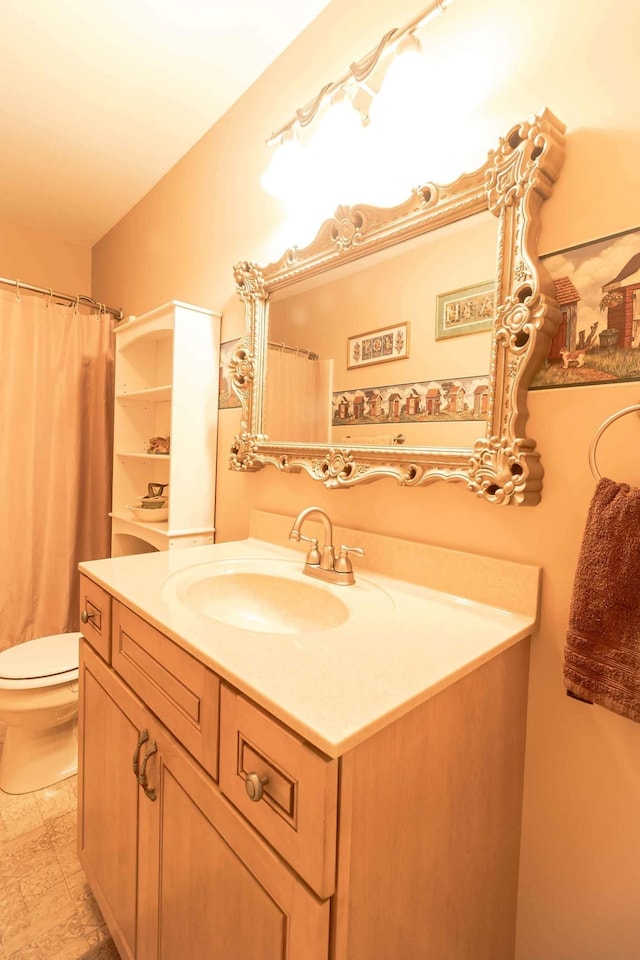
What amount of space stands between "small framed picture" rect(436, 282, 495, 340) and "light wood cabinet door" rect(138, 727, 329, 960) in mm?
957

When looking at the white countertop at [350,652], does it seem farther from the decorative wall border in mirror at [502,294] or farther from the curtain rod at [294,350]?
the curtain rod at [294,350]

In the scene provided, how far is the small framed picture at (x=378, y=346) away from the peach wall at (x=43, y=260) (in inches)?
91.8

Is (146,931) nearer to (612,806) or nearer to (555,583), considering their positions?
(612,806)

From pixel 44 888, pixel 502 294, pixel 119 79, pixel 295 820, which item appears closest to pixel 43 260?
pixel 119 79

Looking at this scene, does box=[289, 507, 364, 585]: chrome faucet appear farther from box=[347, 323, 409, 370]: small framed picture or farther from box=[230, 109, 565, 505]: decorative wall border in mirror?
box=[347, 323, 409, 370]: small framed picture

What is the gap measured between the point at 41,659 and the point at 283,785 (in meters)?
1.41

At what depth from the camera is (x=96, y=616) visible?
1116 millimetres

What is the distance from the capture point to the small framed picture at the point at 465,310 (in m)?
0.93

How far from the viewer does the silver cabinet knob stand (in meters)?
0.60

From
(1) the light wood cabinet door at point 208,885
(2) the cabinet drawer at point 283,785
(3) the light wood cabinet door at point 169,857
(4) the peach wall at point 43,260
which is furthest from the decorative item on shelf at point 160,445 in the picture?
(4) the peach wall at point 43,260

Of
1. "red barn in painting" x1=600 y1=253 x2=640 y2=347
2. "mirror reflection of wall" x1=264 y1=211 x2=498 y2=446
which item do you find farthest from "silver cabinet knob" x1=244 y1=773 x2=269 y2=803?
"red barn in painting" x1=600 y1=253 x2=640 y2=347

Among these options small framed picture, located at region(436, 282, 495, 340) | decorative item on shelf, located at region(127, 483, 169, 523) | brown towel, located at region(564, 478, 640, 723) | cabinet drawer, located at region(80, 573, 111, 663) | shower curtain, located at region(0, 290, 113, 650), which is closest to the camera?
brown towel, located at region(564, 478, 640, 723)

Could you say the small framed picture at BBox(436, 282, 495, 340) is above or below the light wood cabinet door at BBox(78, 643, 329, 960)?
above

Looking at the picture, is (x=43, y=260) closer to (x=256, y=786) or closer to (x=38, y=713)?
(x=38, y=713)
